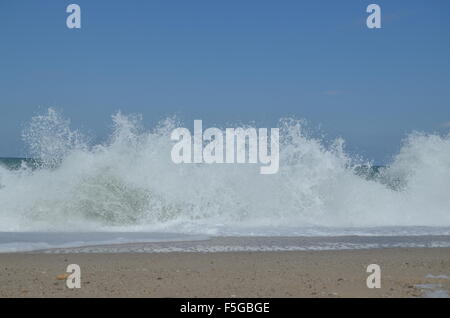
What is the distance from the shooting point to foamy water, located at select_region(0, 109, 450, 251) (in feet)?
32.7

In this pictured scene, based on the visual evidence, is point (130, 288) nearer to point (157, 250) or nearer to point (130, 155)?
point (157, 250)

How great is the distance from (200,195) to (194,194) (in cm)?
13

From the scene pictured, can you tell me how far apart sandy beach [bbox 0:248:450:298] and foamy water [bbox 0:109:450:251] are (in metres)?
2.72

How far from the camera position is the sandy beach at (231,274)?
4.48 meters

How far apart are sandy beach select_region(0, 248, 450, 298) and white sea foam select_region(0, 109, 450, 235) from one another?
2.84 meters

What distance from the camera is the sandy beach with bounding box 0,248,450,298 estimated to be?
14.7 ft

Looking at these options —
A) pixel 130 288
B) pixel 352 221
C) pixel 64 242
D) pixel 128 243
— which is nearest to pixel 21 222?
pixel 64 242

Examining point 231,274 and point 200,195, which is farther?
point 200,195

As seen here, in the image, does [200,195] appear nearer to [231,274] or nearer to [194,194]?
[194,194]

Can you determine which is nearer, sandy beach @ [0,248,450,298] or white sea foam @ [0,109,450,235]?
sandy beach @ [0,248,450,298]

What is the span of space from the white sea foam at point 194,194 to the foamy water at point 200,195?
2 cm

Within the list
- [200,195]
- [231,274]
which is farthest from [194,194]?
[231,274]

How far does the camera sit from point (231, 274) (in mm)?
5270
